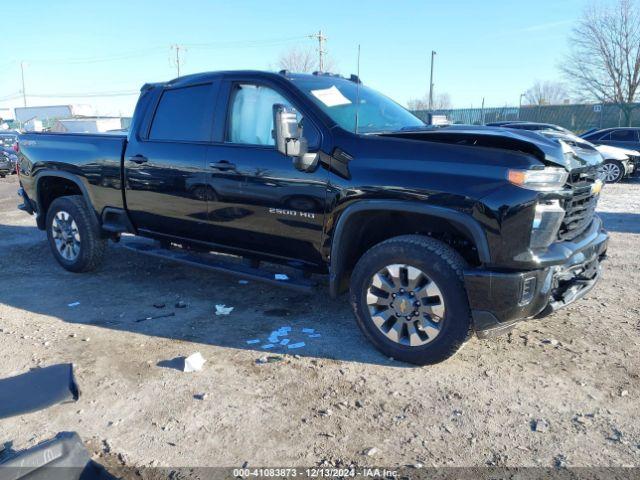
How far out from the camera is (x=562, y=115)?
28.2m

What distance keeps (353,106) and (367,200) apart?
3.52ft

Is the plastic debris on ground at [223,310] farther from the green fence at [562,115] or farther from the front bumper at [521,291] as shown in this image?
the green fence at [562,115]

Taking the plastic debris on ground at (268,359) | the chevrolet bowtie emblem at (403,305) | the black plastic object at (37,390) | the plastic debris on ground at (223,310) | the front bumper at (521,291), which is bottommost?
the black plastic object at (37,390)

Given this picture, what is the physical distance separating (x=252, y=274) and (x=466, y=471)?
2.38m

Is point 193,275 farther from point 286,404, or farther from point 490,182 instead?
point 490,182

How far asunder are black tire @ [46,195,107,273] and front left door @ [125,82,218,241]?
0.70m

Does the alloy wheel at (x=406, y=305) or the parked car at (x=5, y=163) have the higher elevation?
the parked car at (x=5, y=163)

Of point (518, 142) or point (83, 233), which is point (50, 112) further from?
point (518, 142)

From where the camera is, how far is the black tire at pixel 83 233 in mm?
5789

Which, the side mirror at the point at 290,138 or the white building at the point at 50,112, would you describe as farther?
the white building at the point at 50,112

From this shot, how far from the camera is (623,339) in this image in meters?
4.14

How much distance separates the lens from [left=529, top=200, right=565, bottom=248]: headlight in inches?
128

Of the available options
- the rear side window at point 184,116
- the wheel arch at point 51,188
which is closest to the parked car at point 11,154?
the wheel arch at point 51,188

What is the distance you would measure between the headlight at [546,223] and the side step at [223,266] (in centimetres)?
168
